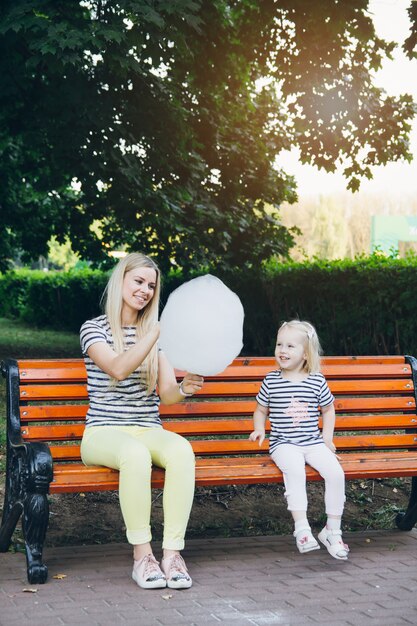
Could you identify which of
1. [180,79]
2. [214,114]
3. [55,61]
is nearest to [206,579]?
[55,61]

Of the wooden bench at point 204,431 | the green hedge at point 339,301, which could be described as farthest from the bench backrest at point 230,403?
the green hedge at point 339,301

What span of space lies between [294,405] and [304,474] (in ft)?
1.24

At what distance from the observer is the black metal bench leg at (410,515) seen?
4.95m

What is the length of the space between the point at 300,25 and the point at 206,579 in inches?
370

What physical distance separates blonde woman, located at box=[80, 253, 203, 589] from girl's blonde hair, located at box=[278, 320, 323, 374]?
2.23ft

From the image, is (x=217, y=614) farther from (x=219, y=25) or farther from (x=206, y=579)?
(x=219, y=25)

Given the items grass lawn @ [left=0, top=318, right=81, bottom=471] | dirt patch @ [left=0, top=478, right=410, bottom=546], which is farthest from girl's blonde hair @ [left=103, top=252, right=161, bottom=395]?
grass lawn @ [left=0, top=318, right=81, bottom=471]

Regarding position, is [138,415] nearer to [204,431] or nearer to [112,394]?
[112,394]

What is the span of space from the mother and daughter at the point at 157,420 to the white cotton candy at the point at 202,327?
531 mm

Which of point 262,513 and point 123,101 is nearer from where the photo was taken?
point 262,513

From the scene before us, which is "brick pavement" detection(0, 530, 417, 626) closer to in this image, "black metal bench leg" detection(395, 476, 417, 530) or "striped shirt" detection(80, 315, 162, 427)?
"black metal bench leg" detection(395, 476, 417, 530)

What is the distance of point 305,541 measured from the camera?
4.23m

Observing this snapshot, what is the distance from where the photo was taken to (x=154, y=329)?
409 cm

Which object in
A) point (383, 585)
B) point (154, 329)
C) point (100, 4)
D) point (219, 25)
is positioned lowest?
point (383, 585)
